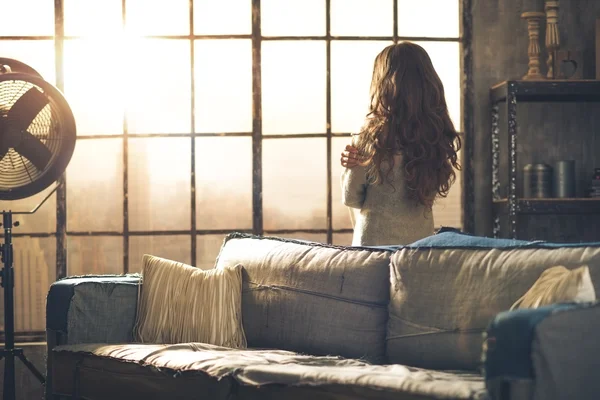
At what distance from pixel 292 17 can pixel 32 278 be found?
1.91 metres

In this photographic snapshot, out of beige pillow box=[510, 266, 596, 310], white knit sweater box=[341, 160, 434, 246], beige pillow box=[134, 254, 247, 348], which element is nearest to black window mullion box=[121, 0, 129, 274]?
beige pillow box=[134, 254, 247, 348]

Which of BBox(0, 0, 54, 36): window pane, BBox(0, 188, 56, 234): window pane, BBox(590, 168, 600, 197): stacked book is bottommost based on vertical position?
BBox(0, 188, 56, 234): window pane

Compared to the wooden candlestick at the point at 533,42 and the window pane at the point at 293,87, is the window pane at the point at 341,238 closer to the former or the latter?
the window pane at the point at 293,87

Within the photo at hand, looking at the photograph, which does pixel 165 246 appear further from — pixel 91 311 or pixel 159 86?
pixel 91 311

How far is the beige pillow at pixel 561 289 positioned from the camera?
7.77 feet

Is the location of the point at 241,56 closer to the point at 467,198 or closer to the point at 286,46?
the point at 286,46

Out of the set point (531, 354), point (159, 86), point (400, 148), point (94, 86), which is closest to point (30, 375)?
point (94, 86)

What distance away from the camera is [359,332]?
117 inches

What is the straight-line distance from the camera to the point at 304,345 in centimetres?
306

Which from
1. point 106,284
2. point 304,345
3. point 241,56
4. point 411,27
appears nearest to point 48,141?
point 106,284

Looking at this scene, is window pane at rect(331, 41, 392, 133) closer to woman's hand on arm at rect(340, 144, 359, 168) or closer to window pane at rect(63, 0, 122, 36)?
window pane at rect(63, 0, 122, 36)

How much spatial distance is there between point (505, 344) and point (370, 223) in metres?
1.28

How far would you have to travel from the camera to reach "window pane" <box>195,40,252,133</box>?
482 cm

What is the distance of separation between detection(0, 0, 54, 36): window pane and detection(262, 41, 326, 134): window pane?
1.12 m
